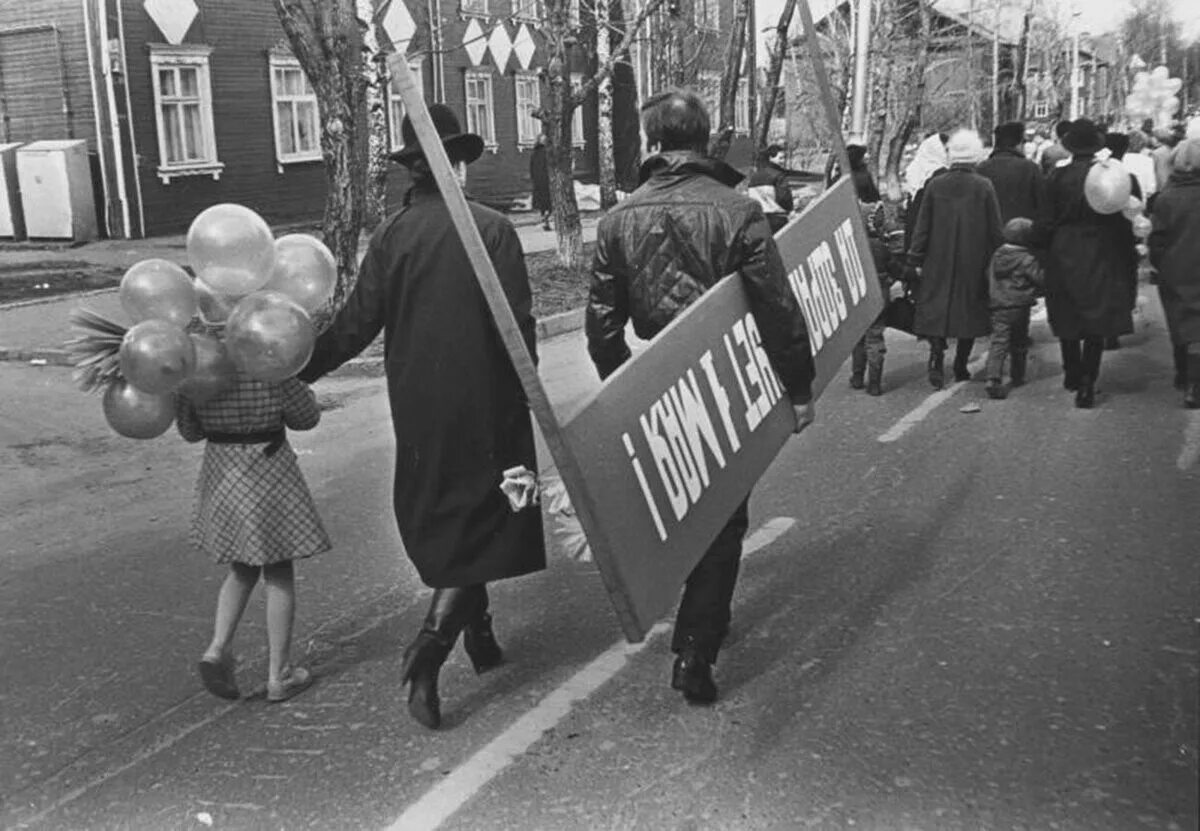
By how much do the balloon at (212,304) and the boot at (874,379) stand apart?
6269mm

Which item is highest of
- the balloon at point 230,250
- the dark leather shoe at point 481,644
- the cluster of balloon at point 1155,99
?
the cluster of balloon at point 1155,99

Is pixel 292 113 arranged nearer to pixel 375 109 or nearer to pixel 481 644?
pixel 375 109

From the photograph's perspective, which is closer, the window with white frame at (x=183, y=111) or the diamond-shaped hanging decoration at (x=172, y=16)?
the diamond-shaped hanging decoration at (x=172, y=16)

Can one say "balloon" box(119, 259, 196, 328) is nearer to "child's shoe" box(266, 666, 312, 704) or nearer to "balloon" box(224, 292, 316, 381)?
"balloon" box(224, 292, 316, 381)

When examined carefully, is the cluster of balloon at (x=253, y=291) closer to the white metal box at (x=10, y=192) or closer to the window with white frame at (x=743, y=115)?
the white metal box at (x=10, y=192)

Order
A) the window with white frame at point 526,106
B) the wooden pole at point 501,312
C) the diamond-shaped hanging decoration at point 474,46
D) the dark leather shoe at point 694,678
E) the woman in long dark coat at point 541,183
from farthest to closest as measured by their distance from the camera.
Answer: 1. the window with white frame at point 526,106
2. the diamond-shaped hanging decoration at point 474,46
3. the woman in long dark coat at point 541,183
4. the dark leather shoe at point 694,678
5. the wooden pole at point 501,312

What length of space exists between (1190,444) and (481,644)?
5013mm

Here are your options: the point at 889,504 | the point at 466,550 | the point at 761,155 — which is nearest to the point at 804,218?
the point at 466,550

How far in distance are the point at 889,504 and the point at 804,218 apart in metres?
2.24

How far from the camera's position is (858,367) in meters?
9.77

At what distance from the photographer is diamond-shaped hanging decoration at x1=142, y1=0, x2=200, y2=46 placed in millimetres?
21250

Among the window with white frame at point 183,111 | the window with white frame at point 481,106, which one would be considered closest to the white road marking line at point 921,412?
the window with white frame at point 183,111

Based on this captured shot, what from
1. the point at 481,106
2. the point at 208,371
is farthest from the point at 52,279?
the point at 481,106

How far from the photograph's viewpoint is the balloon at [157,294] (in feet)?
13.0
